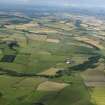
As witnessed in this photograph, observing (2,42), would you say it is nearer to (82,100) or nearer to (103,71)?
(103,71)

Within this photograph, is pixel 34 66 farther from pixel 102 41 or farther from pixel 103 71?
pixel 102 41

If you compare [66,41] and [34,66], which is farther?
[66,41]

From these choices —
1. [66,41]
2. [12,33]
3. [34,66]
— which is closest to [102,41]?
[66,41]

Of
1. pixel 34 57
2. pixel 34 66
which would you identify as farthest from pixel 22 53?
pixel 34 66

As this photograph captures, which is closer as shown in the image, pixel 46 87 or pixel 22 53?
pixel 46 87

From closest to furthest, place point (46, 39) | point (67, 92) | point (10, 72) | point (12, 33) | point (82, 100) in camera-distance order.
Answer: point (82, 100), point (67, 92), point (10, 72), point (46, 39), point (12, 33)

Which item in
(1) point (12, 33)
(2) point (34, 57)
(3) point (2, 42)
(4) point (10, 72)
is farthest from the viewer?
(1) point (12, 33)
